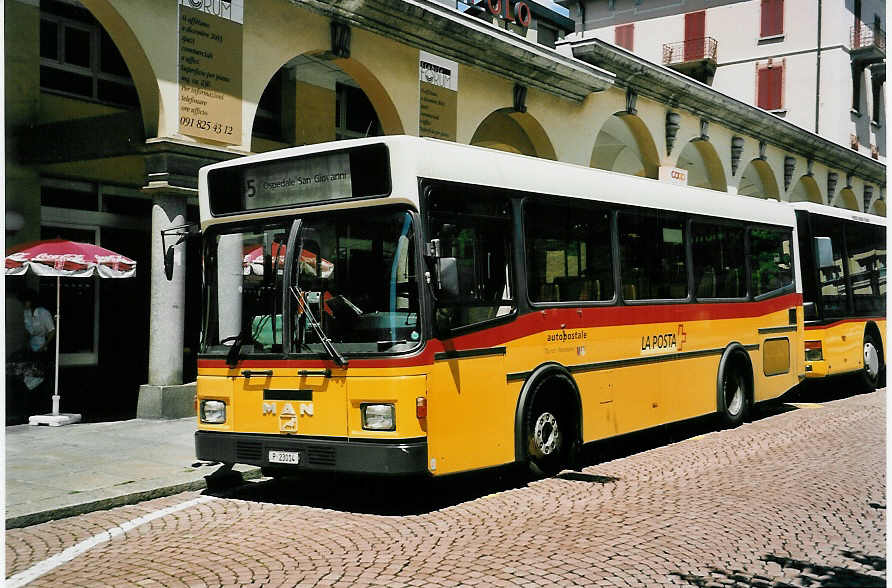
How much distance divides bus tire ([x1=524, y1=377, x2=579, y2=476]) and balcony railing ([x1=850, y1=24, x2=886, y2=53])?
35164 mm

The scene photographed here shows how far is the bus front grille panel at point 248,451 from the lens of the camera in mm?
7750

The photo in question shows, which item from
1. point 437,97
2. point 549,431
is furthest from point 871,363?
point 549,431

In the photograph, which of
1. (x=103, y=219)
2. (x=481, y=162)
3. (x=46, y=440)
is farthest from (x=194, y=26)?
(x=481, y=162)

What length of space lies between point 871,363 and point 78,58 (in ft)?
45.1

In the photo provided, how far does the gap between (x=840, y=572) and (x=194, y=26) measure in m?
10.4

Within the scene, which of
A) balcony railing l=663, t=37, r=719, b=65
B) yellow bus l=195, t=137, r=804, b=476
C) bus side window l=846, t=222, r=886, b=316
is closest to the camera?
yellow bus l=195, t=137, r=804, b=476

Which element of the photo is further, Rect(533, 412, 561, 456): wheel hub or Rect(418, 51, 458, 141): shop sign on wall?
Rect(418, 51, 458, 141): shop sign on wall

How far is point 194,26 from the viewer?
1273 centimetres

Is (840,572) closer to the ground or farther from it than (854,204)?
closer to the ground

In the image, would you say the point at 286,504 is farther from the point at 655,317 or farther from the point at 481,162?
the point at 655,317

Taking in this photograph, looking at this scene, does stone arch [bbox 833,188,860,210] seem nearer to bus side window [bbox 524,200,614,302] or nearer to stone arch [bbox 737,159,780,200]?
stone arch [bbox 737,159,780,200]

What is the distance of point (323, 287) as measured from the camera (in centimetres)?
747

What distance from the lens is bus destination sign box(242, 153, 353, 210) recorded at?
7543mm

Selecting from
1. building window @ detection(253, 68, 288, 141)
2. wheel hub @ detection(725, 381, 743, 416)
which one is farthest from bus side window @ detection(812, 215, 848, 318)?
building window @ detection(253, 68, 288, 141)
